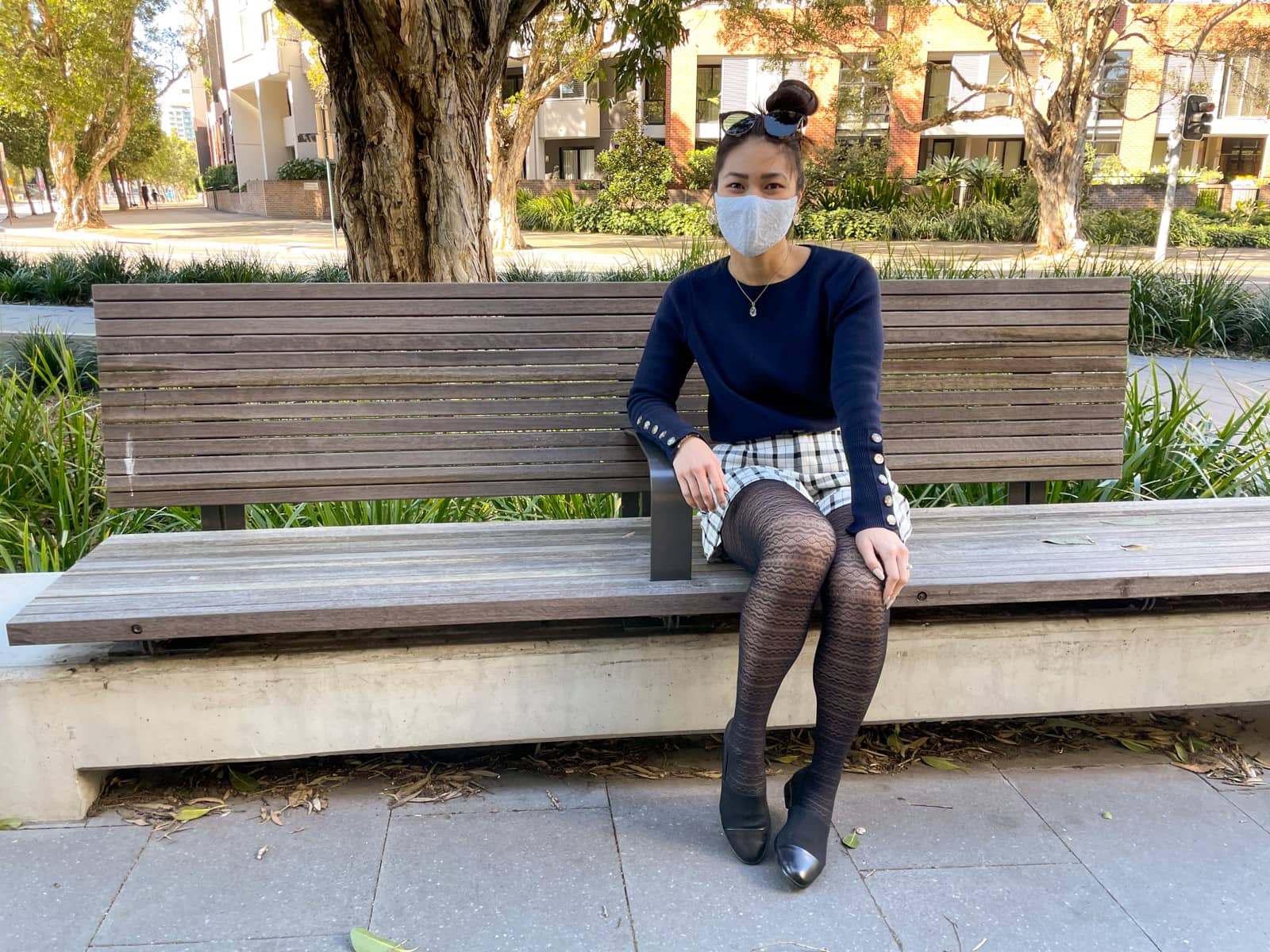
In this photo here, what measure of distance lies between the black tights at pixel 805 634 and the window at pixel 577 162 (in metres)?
37.7

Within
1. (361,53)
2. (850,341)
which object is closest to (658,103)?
(361,53)

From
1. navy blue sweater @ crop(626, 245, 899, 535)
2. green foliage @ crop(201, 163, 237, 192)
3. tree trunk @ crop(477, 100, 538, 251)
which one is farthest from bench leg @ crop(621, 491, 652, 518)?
green foliage @ crop(201, 163, 237, 192)

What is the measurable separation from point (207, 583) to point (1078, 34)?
18.5 metres

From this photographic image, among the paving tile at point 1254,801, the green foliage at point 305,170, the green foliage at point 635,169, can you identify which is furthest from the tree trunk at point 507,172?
the green foliage at point 305,170

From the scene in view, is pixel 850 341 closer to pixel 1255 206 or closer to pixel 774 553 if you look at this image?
pixel 774 553

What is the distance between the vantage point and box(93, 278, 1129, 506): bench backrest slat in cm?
275

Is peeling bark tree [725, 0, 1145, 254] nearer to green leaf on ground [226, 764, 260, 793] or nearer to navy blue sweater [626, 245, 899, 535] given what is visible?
navy blue sweater [626, 245, 899, 535]

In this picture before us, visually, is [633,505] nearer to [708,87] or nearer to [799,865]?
[799,865]

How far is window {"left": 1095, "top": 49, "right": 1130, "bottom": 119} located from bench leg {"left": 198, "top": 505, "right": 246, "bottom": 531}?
3106 cm

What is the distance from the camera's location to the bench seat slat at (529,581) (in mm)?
2115

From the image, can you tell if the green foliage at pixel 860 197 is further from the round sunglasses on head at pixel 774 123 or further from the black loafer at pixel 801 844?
the black loafer at pixel 801 844

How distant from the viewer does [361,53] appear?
4.12m

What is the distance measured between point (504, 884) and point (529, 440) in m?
1.25

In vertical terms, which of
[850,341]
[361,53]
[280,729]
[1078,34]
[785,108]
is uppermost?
[1078,34]
